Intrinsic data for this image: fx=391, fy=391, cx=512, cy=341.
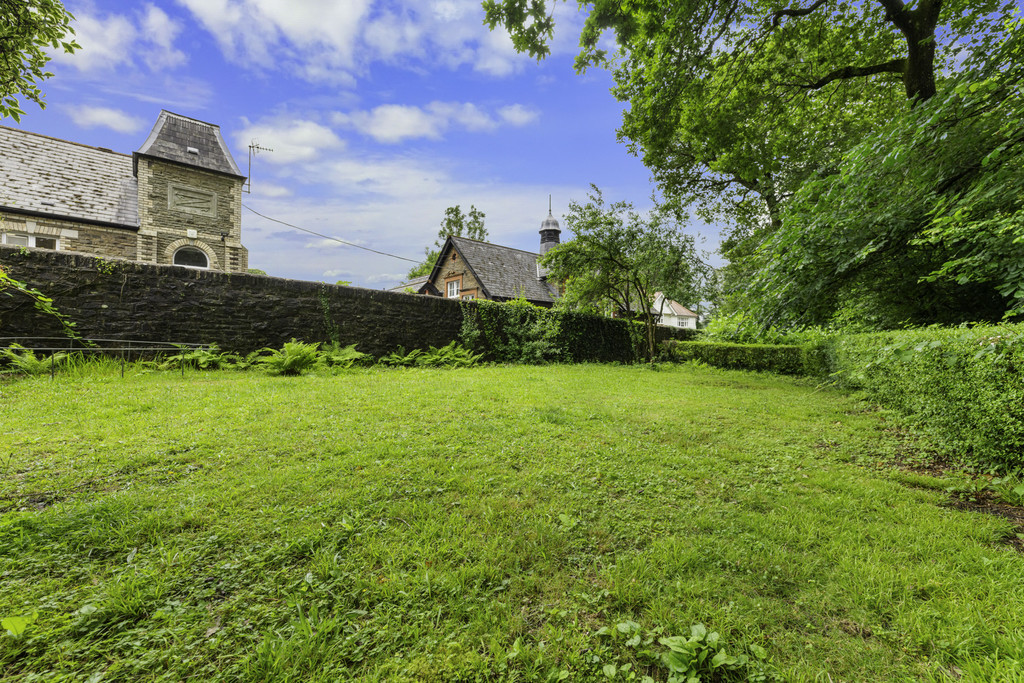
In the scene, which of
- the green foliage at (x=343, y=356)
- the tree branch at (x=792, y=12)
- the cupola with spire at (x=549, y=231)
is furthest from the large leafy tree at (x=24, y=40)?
the cupola with spire at (x=549, y=231)

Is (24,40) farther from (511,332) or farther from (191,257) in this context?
(191,257)

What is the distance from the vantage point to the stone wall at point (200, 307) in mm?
7129

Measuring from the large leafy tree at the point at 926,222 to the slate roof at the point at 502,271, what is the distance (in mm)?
17918

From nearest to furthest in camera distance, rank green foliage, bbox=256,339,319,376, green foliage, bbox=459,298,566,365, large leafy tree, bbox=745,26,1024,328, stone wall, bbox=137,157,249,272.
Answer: large leafy tree, bbox=745,26,1024,328 → green foliage, bbox=256,339,319,376 → green foliage, bbox=459,298,566,365 → stone wall, bbox=137,157,249,272

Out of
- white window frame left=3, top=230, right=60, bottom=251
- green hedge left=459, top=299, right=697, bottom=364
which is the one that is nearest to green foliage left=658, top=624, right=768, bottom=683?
green hedge left=459, top=299, right=697, bottom=364

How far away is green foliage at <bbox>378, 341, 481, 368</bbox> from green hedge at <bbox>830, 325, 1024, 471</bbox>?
30.9ft

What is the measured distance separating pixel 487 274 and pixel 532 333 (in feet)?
42.4

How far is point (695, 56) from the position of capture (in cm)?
765

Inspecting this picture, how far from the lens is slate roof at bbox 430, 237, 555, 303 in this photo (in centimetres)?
2578

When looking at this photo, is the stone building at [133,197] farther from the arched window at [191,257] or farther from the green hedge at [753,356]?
the green hedge at [753,356]

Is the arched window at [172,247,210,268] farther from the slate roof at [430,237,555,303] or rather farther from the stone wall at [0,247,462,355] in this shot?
the slate roof at [430,237,555,303]

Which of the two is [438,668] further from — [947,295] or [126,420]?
[947,295]

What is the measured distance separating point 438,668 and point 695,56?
9.99m

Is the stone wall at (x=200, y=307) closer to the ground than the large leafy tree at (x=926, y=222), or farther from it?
closer to the ground
